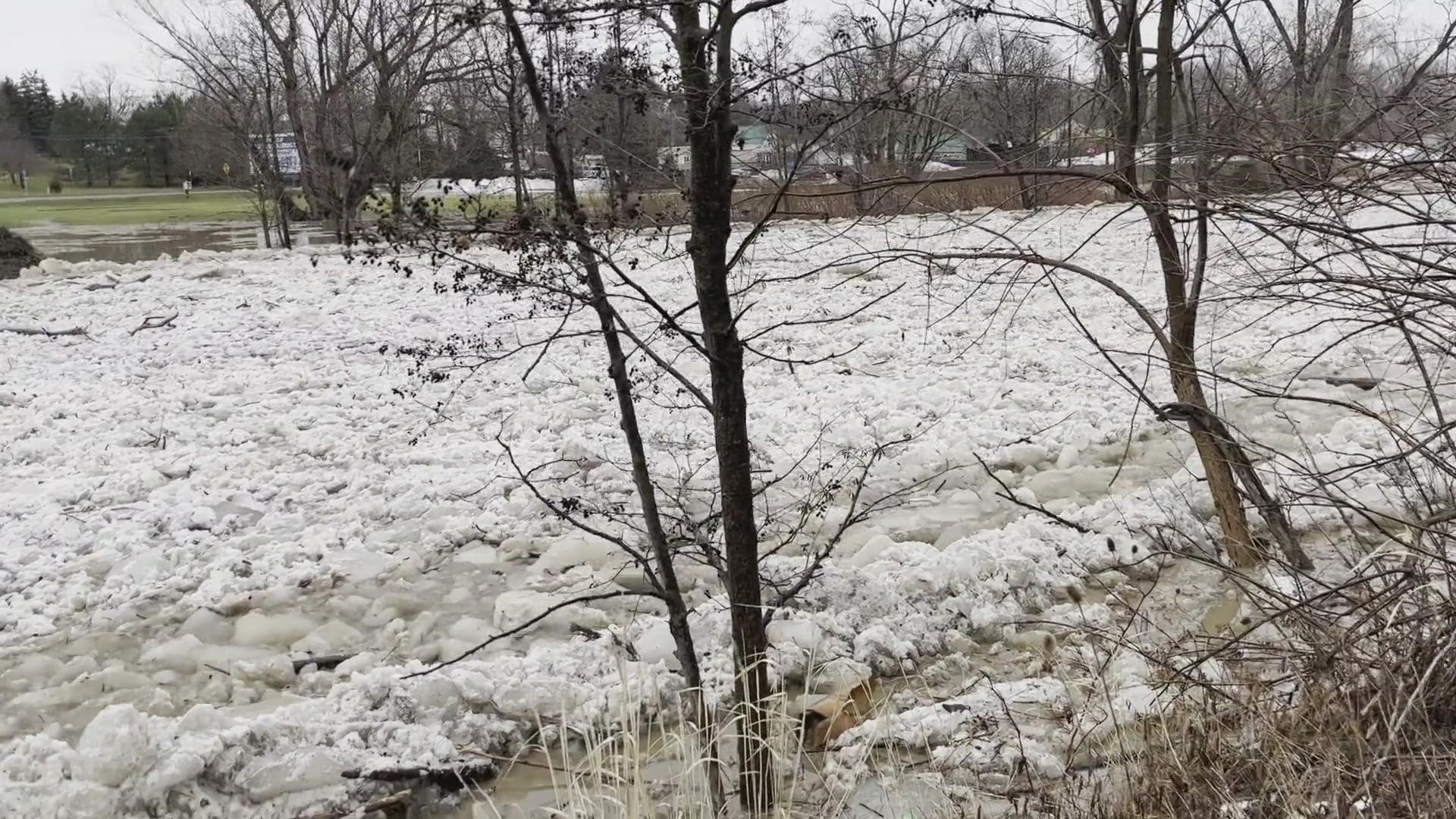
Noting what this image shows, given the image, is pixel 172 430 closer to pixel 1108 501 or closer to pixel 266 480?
pixel 266 480

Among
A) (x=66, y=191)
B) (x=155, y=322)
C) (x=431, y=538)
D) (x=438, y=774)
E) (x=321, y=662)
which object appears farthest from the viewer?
(x=66, y=191)

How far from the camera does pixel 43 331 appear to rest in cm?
1025

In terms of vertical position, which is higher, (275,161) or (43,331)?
(275,161)

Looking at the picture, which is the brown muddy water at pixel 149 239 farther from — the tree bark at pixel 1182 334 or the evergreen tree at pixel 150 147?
the evergreen tree at pixel 150 147

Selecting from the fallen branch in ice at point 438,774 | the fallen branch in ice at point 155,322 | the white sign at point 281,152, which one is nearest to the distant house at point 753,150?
the fallen branch in ice at point 438,774

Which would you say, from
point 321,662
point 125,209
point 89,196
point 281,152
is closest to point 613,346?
point 321,662

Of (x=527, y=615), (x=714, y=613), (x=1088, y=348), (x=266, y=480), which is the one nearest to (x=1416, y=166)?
(x=714, y=613)

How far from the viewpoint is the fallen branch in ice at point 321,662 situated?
455 centimetres

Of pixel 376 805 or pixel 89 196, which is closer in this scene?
pixel 376 805

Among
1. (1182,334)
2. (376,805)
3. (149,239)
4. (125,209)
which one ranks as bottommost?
(376,805)

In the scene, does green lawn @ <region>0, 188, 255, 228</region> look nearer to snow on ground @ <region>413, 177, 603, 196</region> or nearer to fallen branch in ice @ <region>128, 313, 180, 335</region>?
fallen branch in ice @ <region>128, 313, 180, 335</region>

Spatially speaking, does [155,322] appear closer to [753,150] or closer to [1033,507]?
[753,150]

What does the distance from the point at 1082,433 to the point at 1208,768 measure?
4.70 metres

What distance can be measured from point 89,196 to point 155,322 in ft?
153
